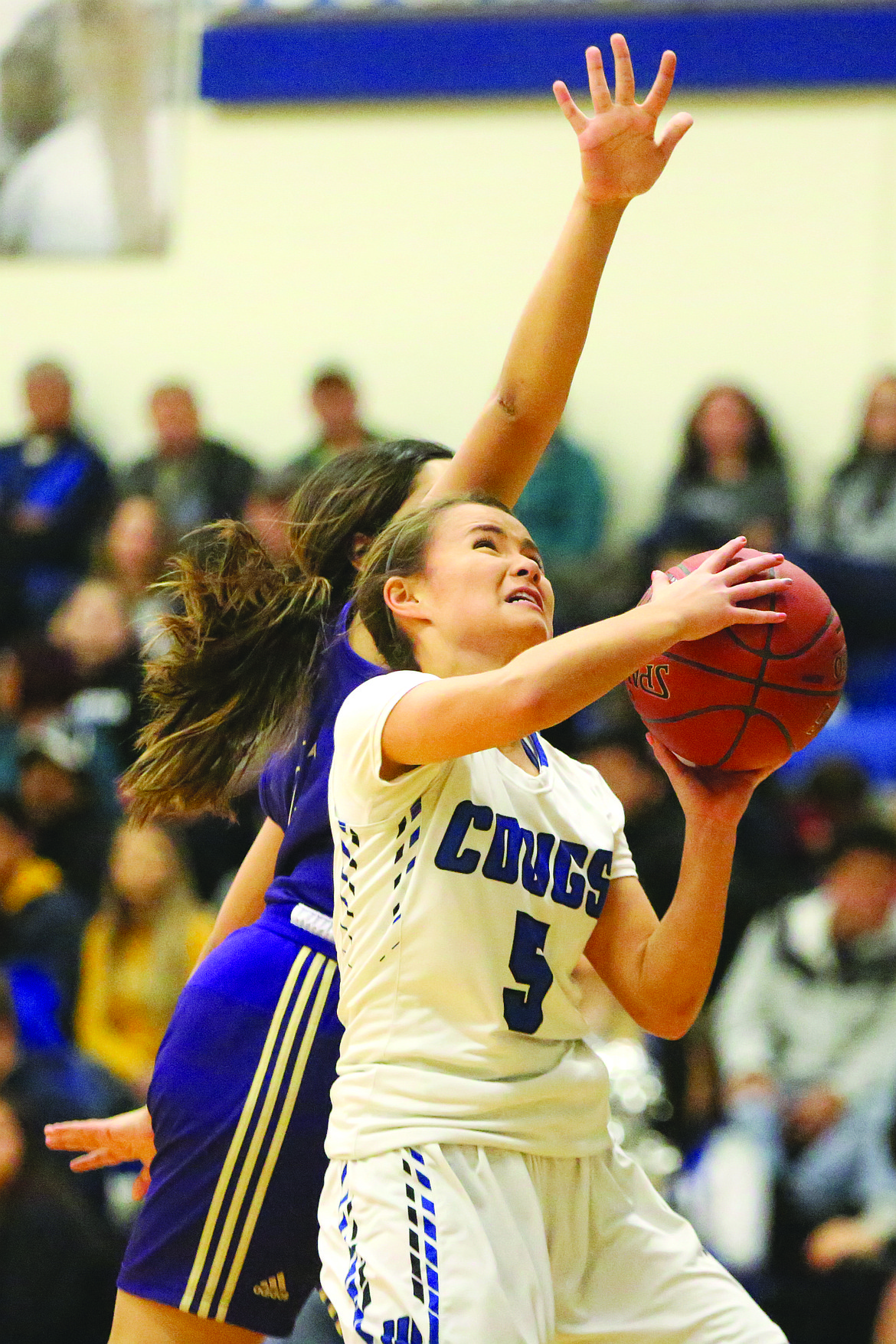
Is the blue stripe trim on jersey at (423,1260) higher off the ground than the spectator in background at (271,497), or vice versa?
the spectator in background at (271,497)

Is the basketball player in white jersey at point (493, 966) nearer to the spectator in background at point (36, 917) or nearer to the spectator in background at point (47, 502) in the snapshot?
the spectator in background at point (36, 917)

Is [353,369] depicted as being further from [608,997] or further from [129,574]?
[608,997]

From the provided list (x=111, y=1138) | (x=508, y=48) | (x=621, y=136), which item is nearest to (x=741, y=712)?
(x=621, y=136)

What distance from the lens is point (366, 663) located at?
9.51 feet

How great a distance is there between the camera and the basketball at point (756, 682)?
2.65m

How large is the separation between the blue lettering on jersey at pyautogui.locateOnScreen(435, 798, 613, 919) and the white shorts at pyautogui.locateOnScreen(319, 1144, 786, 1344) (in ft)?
1.23

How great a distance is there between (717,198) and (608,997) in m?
4.87

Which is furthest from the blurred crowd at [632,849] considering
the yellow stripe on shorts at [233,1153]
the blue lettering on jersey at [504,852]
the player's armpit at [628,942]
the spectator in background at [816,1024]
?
the player's armpit at [628,942]

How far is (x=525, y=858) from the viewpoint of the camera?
2.62 m

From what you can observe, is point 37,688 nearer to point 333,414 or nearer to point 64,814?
point 64,814

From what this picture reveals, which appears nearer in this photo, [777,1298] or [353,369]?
[777,1298]

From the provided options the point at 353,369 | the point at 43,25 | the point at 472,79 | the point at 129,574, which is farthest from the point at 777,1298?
the point at 43,25

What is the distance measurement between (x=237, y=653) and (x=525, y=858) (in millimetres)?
692

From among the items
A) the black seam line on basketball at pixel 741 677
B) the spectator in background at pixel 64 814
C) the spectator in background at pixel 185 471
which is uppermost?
the black seam line on basketball at pixel 741 677
